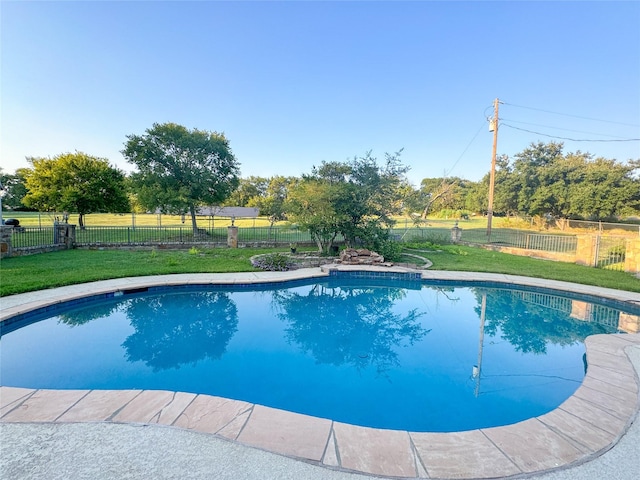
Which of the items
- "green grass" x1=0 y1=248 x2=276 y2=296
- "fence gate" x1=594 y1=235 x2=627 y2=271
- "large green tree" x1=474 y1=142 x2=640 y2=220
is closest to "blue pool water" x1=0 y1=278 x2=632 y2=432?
"green grass" x1=0 y1=248 x2=276 y2=296

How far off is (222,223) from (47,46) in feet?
36.2

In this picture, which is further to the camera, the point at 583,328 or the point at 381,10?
the point at 381,10

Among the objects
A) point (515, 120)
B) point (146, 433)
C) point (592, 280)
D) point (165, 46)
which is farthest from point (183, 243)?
point (515, 120)

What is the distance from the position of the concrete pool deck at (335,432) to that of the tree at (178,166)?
13.1m

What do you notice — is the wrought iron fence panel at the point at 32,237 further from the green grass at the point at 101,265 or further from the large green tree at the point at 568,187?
the large green tree at the point at 568,187

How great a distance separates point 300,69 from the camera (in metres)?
14.8

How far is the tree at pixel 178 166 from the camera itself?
14804mm

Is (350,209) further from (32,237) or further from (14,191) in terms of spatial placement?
(14,191)

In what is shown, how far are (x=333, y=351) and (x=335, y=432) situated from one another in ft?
7.86

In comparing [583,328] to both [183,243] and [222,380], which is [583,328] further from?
[183,243]

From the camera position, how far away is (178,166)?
15.6 metres

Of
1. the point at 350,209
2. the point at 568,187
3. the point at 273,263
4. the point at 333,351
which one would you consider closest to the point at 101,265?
the point at 273,263

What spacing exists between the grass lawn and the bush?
0.35 meters

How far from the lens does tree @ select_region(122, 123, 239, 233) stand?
14.8 m
